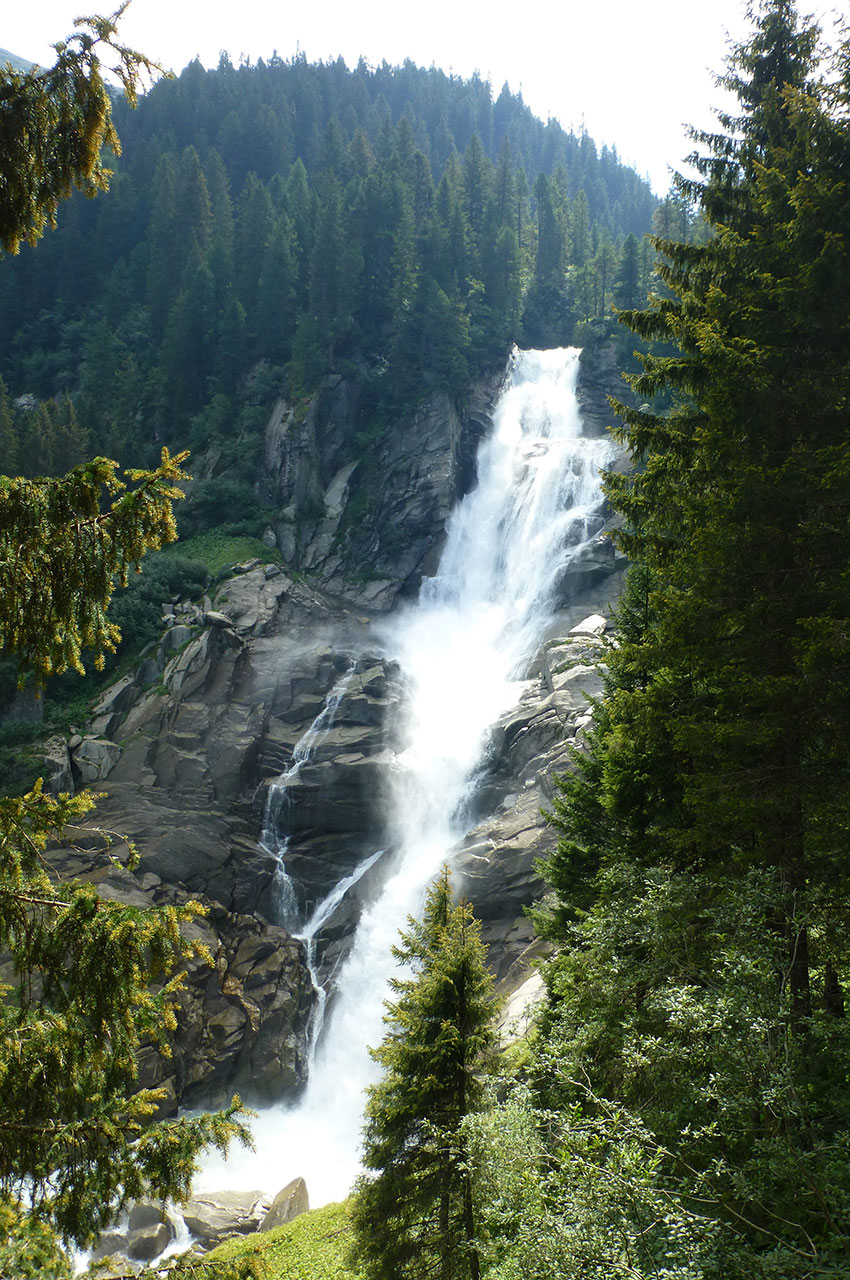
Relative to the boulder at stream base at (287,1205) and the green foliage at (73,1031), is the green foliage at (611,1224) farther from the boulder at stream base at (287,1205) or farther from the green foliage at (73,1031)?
the boulder at stream base at (287,1205)

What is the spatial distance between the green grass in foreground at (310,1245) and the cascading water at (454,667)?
3.61 m

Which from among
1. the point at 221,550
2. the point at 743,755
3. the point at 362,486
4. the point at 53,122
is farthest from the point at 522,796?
the point at 362,486

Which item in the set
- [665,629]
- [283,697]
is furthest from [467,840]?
[665,629]

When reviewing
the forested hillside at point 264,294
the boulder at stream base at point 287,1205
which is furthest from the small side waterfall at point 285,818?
the forested hillside at point 264,294

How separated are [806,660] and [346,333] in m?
50.9

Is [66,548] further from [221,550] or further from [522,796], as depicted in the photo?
[221,550]

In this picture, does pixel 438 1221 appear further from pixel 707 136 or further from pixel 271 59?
pixel 271 59

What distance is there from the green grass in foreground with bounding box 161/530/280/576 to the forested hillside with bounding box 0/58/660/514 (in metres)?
2.01

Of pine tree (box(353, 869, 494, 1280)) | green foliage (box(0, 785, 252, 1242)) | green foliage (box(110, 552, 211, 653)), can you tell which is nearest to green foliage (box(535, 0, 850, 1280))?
pine tree (box(353, 869, 494, 1280))

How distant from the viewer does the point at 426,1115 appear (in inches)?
431

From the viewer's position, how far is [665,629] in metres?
9.66

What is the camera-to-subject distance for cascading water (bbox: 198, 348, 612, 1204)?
23.8 metres

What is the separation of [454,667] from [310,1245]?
1009 inches

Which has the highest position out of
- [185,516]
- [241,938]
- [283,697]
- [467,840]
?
[185,516]
